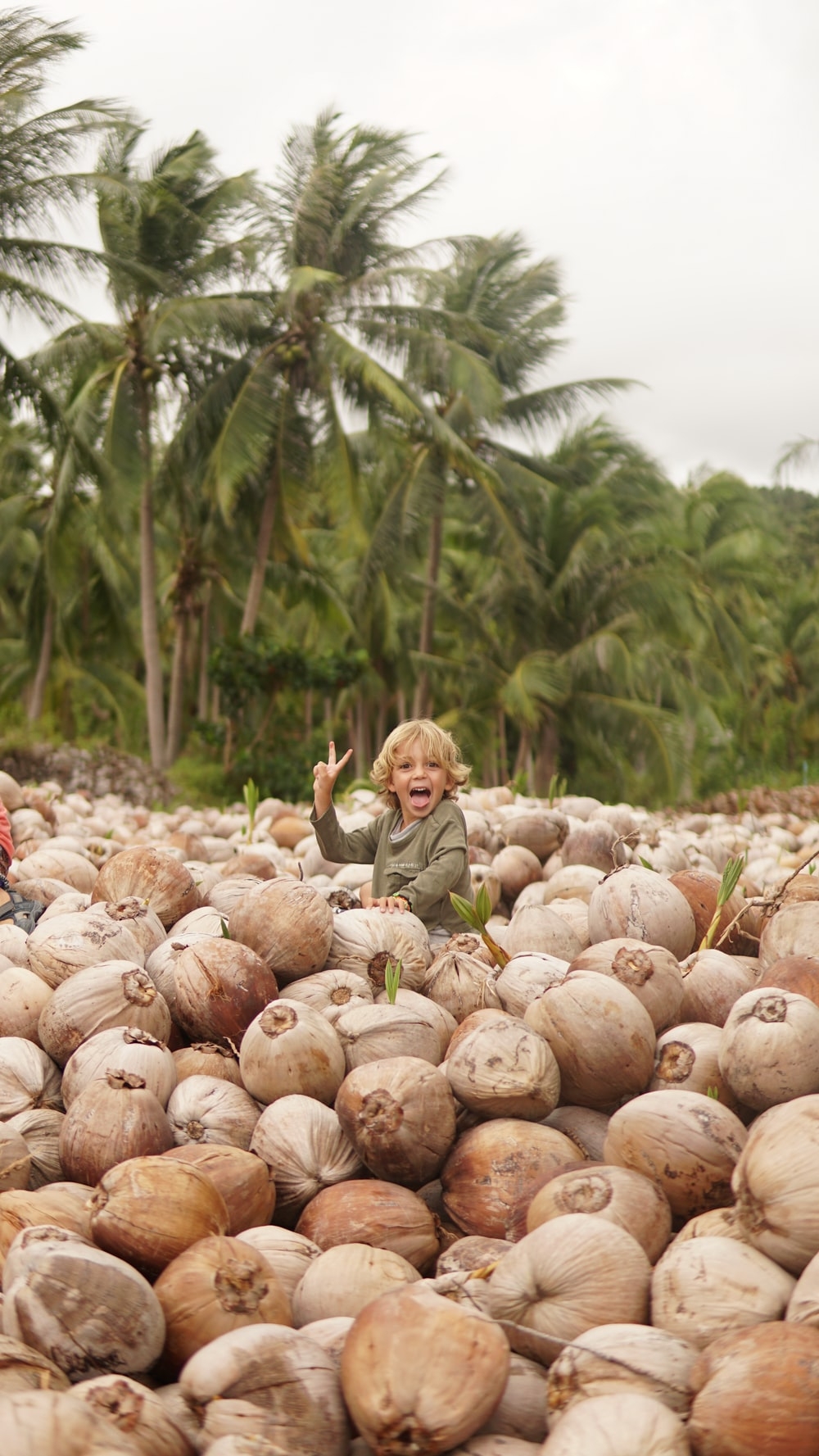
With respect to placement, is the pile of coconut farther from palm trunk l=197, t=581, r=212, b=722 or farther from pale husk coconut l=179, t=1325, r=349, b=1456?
palm trunk l=197, t=581, r=212, b=722

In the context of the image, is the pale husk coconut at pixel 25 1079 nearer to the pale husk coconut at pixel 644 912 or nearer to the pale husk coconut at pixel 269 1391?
the pale husk coconut at pixel 269 1391

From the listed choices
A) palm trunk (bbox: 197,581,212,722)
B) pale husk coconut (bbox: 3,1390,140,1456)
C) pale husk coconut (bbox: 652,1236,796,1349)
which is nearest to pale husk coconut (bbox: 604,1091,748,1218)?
pale husk coconut (bbox: 652,1236,796,1349)

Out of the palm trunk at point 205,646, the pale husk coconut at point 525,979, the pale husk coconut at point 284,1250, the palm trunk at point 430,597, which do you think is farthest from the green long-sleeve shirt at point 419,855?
the palm trunk at point 205,646

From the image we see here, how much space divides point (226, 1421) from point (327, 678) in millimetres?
18368

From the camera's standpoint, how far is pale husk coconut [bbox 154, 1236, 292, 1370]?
5.77 ft

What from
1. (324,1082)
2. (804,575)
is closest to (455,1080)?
(324,1082)

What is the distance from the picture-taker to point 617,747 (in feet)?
82.9

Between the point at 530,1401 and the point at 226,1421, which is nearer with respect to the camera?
the point at 226,1421

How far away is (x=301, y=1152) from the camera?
224 cm

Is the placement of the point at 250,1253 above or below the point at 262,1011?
below

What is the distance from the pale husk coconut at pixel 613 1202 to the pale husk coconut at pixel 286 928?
1000mm

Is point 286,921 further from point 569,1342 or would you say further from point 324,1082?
point 569,1342

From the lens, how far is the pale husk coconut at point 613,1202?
1.91 m

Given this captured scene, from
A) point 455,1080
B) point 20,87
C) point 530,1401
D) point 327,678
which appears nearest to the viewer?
point 530,1401
